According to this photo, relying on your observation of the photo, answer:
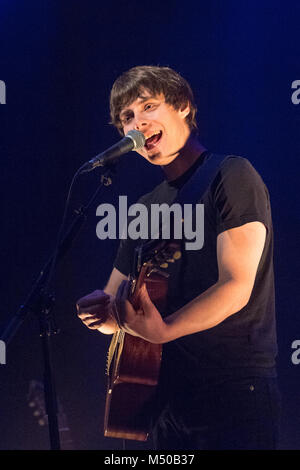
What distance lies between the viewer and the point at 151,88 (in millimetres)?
2590

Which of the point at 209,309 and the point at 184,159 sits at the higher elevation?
the point at 184,159

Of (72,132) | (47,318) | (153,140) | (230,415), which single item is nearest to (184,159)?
(153,140)

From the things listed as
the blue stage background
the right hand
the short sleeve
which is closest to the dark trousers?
the right hand

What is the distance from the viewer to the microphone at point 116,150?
207cm

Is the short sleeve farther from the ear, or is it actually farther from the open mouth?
the ear

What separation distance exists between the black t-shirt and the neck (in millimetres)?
256

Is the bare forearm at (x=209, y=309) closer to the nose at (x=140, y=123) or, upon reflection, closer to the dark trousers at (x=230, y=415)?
the dark trousers at (x=230, y=415)

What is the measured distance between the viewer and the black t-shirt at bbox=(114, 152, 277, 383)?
1.94 metres

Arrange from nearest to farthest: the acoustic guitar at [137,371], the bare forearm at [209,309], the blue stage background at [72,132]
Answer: the bare forearm at [209,309]
the acoustic guitar at [137,371]
the blue stage background at [72,132]

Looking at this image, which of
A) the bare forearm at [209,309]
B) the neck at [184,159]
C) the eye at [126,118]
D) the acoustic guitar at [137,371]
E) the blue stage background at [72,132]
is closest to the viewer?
the bare forearm at [209,309]

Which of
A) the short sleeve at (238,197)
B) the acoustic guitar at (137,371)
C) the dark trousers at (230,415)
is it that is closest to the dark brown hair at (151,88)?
the short sleeve at (238,197)

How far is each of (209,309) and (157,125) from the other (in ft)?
3.06

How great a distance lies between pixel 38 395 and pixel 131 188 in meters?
1.32

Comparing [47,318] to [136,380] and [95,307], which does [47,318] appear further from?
[136,380]
